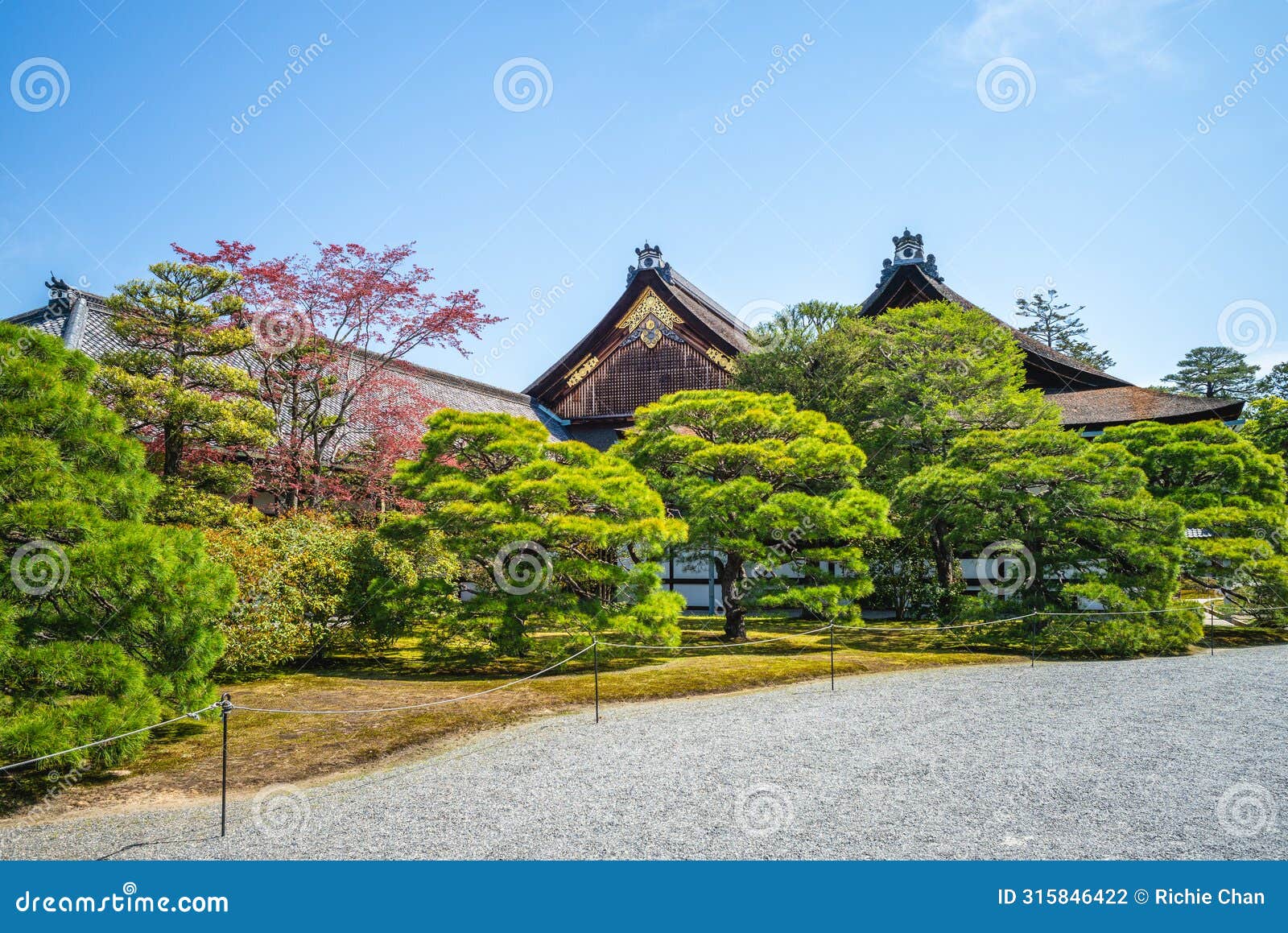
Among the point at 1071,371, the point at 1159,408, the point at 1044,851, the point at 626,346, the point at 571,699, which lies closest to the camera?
the point at 1044,851

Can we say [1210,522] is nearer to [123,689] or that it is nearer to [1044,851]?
[1044,851]

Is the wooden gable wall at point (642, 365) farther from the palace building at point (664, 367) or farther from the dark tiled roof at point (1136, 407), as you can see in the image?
the dark tiled roof at point (1136, 407)

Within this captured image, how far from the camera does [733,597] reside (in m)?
12.4

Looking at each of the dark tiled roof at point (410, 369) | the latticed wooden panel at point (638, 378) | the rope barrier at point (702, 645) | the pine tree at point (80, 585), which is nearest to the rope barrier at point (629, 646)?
the rope barrier at point (702, 645)

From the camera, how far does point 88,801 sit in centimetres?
529

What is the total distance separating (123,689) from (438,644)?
16.5ft

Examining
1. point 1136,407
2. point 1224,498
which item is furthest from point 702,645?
point 1136,407

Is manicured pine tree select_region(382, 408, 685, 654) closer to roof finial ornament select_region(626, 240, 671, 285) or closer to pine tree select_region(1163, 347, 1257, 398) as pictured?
roof finial ornament select_region(626, 240, 671, 285)

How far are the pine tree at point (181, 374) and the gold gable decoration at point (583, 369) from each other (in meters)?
11.9

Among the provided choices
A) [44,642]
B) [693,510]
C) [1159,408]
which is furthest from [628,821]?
[1159,408]

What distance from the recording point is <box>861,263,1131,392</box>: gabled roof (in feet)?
61.6

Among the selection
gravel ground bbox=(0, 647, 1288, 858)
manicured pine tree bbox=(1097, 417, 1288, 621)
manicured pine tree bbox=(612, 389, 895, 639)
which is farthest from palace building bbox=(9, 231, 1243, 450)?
gravel ground bbox=(0, 647, 1288, 858)

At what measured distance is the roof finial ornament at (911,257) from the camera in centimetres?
2092

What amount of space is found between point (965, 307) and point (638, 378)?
8496 mm
